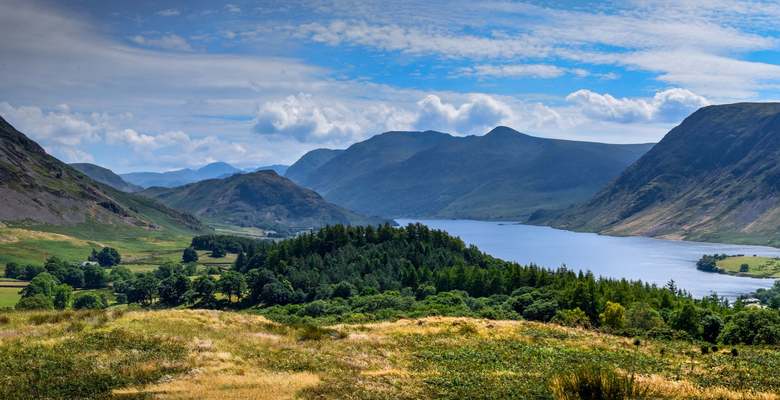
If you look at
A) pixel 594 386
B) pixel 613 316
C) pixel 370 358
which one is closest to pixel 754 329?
pixel 613 316

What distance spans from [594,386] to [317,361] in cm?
2169

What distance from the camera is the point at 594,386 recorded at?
91.7 feet

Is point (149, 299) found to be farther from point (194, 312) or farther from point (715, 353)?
point (715, 353)

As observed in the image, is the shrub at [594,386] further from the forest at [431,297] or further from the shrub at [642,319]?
the shrub at [642,319]

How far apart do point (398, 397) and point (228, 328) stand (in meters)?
28.0

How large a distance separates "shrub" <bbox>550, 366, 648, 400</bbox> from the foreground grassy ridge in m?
1.32

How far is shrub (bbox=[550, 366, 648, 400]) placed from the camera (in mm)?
27688

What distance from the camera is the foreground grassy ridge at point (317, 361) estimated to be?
34.3 metres

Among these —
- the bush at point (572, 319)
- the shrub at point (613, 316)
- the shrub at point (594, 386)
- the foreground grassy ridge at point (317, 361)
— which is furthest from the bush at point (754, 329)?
the shrub at point (594, 386)

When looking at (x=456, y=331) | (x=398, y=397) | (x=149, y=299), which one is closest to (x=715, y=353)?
(x=456, y=331)

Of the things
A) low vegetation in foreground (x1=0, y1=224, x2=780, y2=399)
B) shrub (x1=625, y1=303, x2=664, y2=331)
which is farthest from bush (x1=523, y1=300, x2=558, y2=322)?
→ low vegetation in foreground (x1=0, y1=224, x2=780, y2=399)

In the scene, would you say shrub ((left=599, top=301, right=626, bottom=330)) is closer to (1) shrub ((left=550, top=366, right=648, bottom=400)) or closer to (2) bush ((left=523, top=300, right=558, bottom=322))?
(2) bush ((left=523, top=300, right=558, bottom=322))

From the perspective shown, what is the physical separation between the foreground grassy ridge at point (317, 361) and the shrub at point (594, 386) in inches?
52.1

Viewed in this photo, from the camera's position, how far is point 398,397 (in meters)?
33.8
